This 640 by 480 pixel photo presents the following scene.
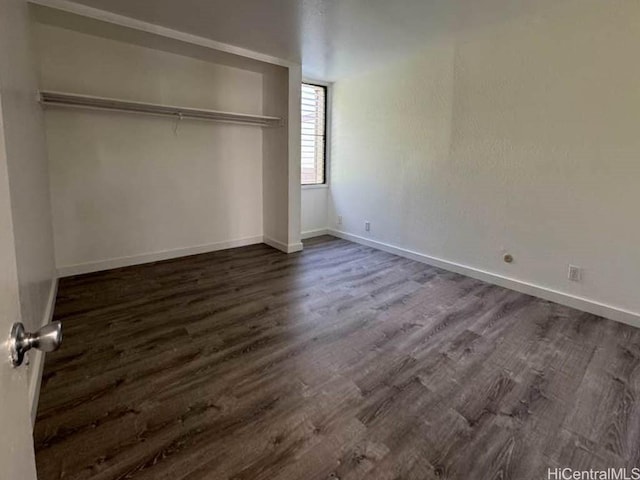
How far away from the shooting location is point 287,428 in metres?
1.63

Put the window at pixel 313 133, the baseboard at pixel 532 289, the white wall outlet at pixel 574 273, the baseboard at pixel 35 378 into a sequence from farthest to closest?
the window at pixel 313 133 → the white wall outlet at pixel 574 273 → the baseboard at pixel 532 289 → the baseboard at pixel 35 378

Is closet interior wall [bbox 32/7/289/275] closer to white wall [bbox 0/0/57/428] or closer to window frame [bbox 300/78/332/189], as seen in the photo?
white wall [bbox 0/0/57/428]

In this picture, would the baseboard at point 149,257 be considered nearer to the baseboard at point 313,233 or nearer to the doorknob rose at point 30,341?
the baseboard at point 313,233

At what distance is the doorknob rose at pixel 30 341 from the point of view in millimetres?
614

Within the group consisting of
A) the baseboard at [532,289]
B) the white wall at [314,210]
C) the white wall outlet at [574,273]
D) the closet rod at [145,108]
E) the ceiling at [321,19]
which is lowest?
the baseboard at [532,289]

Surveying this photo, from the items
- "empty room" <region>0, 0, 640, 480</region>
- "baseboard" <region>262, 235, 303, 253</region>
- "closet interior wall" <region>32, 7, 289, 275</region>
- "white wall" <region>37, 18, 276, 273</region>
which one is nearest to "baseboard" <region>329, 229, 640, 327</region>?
"empty room" <region>0, 0, 640, 480</region>

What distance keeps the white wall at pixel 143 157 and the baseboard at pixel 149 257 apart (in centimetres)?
1

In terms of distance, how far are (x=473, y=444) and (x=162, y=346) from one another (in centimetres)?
192

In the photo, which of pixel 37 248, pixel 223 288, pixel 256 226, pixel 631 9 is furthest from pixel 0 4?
pixel 631 9

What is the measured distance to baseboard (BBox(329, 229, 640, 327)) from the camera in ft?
9.05

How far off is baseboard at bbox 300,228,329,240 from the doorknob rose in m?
4.77

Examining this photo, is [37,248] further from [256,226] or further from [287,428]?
[256,226]

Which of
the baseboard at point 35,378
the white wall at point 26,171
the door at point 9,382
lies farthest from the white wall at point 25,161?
the door at point 9,382

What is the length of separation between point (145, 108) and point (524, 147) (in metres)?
3.74
